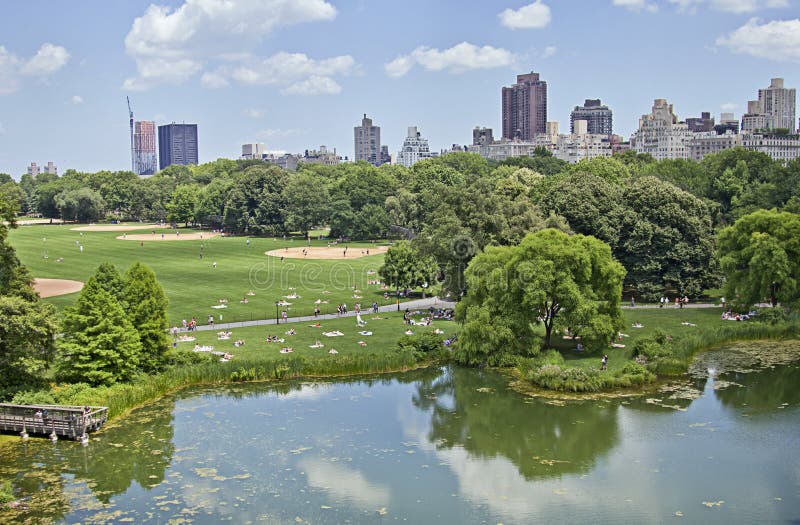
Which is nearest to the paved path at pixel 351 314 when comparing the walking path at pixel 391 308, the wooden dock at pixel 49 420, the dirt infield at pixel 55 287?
the walking path at pixel 391 308

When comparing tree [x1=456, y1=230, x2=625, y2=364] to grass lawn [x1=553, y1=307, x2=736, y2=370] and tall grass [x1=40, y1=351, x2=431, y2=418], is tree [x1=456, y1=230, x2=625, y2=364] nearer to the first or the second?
grass lawn [x1=553, y1=307, x2=736, y2=370]

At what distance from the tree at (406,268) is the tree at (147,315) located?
27536mm

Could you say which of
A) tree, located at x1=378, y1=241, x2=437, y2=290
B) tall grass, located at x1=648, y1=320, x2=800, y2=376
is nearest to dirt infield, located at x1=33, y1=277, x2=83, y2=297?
tree, located at x1=378, y1=241, x2=437, y2=290

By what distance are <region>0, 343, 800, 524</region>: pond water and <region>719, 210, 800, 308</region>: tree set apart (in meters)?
14.3

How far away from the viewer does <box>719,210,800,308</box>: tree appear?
2322 inches

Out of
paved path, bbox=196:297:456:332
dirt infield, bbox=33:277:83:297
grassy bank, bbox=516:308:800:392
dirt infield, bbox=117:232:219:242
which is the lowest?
grassy bank, bbox=516:308:800:392

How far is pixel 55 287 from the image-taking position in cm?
7631

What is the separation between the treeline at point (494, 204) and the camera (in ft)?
217

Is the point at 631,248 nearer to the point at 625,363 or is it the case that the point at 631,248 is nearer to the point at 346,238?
the point at 625,363

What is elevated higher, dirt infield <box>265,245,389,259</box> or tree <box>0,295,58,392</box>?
dirt infield <box>265,245,389,259</box>

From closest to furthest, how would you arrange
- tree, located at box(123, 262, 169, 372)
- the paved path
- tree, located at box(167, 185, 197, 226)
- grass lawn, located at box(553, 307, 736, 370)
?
tree, located at box(123, 262, 169, 372) < grass lawn, located at box(553, 307, 736, 370) < the paved path < tree, located at box(167, 185, 197, 226)

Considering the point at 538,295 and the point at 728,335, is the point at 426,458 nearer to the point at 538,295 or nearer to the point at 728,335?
the point at 538,295

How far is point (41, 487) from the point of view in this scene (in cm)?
3247

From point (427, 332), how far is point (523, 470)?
783 inches
